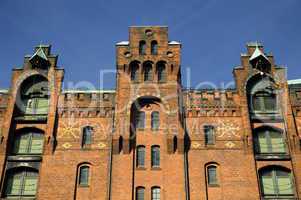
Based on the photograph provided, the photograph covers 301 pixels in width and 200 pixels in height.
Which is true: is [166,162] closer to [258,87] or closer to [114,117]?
[114,117]

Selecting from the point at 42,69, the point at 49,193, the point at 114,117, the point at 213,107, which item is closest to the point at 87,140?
the point at 114,117

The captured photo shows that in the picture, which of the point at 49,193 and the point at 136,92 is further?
the point at 136,92

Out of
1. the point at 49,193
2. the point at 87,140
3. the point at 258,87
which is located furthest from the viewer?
the point at 258,87

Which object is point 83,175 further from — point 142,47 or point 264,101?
point 264,101

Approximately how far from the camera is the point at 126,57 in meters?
35.1

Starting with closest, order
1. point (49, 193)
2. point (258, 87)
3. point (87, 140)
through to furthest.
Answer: point (49, 193) → point (87, 140) → point (258, 87)

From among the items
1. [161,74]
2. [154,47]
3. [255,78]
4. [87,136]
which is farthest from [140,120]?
[255,78]

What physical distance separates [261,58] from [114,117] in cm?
1328

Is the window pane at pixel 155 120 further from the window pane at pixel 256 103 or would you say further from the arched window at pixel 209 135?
the window pane at pixel 256 103

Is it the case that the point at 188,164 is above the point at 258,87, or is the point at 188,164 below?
below

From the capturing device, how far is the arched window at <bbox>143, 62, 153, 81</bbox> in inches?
1368

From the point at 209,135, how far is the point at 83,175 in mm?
10002

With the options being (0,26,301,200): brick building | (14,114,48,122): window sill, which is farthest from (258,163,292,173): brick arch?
(14,114,48,122): window sill

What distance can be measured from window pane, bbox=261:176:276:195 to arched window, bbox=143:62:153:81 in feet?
39.3
